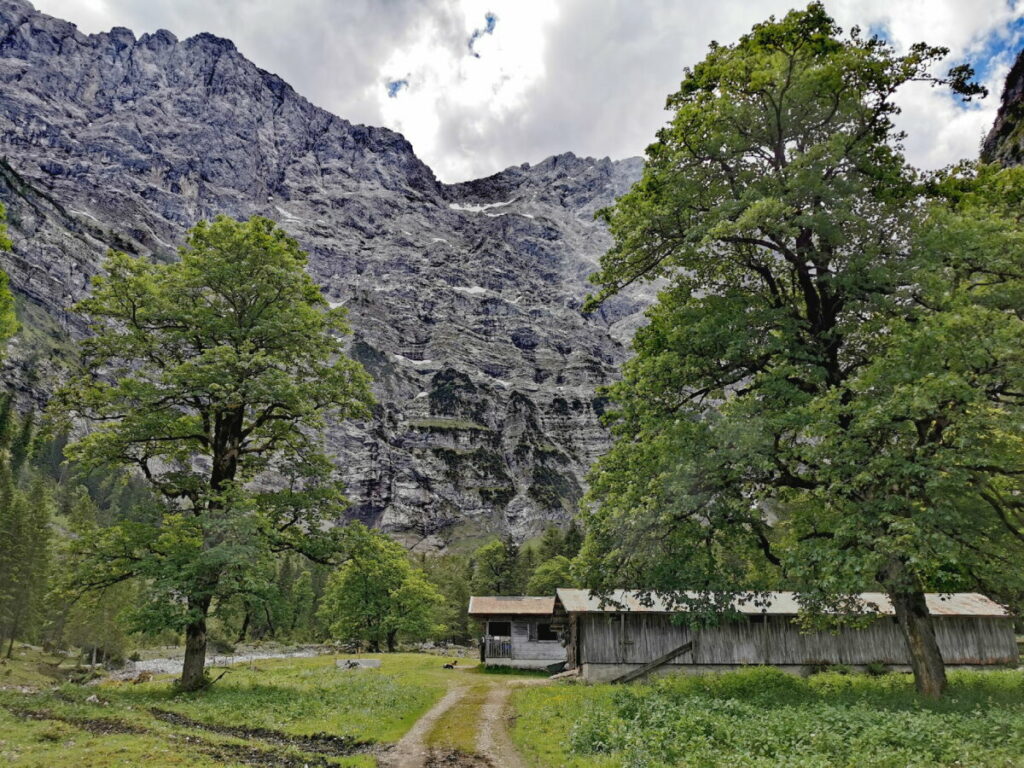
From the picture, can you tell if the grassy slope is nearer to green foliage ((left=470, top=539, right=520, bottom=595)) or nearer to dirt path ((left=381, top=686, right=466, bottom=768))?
dirt path ((left=381, top=686, right=466, bottom=768))

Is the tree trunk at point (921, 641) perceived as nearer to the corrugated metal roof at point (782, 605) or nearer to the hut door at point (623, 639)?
the corrugated metal roof at point (782, 605)

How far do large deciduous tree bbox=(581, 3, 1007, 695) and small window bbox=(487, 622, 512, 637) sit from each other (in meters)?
38.2

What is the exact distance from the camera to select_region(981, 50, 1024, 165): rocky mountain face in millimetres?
58156

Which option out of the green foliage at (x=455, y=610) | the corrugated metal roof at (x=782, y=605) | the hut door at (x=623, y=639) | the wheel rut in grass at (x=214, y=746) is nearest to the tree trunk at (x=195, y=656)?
the wheel rut in grass at (x=214, y=746)

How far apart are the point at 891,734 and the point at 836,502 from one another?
267 inches

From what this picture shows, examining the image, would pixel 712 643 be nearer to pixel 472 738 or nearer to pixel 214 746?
pixel 472 738

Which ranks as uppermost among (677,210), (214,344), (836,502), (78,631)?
(677,210)

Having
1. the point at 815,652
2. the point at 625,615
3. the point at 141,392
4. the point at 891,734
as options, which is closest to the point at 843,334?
the point at 891,734

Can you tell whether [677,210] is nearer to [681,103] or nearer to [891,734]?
→ [681,103]

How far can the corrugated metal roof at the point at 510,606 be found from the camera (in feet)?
183

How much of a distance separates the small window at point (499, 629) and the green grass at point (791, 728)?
1404 inches

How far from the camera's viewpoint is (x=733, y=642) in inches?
1412

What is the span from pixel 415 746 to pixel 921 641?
16.0 metres

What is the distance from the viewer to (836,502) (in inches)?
717
